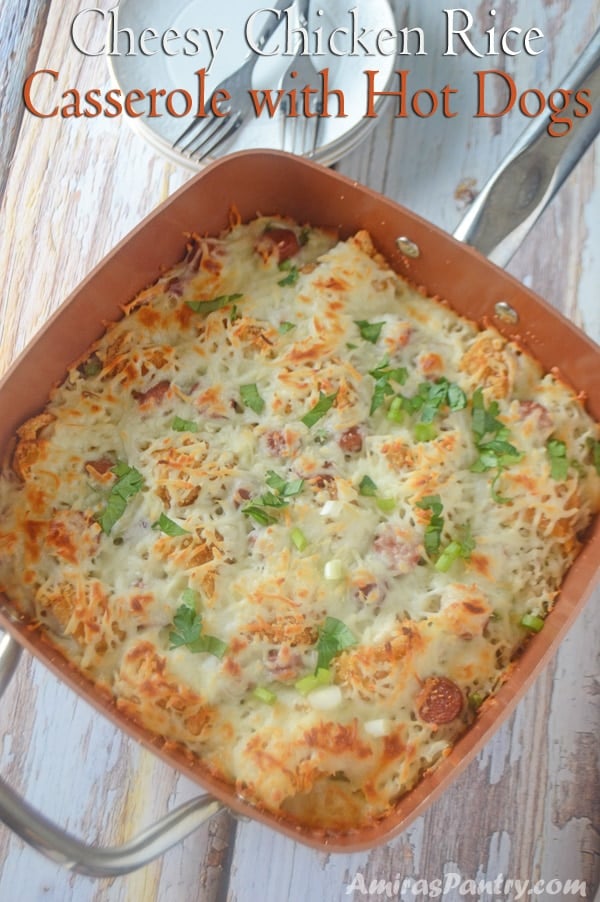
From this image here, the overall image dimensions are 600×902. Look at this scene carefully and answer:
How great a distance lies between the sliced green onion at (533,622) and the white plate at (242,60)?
1.32 m

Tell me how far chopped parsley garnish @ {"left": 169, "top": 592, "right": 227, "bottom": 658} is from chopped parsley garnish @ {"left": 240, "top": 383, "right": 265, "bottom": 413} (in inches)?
17.7

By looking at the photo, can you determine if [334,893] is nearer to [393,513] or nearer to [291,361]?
[393,513]

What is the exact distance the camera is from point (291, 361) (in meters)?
1.99

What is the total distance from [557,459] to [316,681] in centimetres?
69

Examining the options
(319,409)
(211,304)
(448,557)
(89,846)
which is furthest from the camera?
(211,304)

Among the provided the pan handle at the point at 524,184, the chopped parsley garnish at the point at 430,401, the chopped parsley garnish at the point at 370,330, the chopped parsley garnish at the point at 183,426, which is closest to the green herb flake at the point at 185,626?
the chopped parsley garnish at the point at 183,426

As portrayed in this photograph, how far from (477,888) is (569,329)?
1.32 metres

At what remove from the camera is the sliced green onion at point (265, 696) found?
5.84 feet

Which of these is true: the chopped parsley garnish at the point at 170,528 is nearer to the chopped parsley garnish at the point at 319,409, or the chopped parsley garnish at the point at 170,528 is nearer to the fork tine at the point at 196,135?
the chopped parsley garnish at the point at 319,409

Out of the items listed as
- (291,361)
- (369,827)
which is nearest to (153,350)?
(291,361)

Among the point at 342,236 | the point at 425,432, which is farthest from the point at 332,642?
the point at 342,236

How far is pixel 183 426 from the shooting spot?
77.4 inches

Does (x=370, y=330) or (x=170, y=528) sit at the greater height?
(x=370, y=330)

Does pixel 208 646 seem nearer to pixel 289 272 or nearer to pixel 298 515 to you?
pixel 298 515
